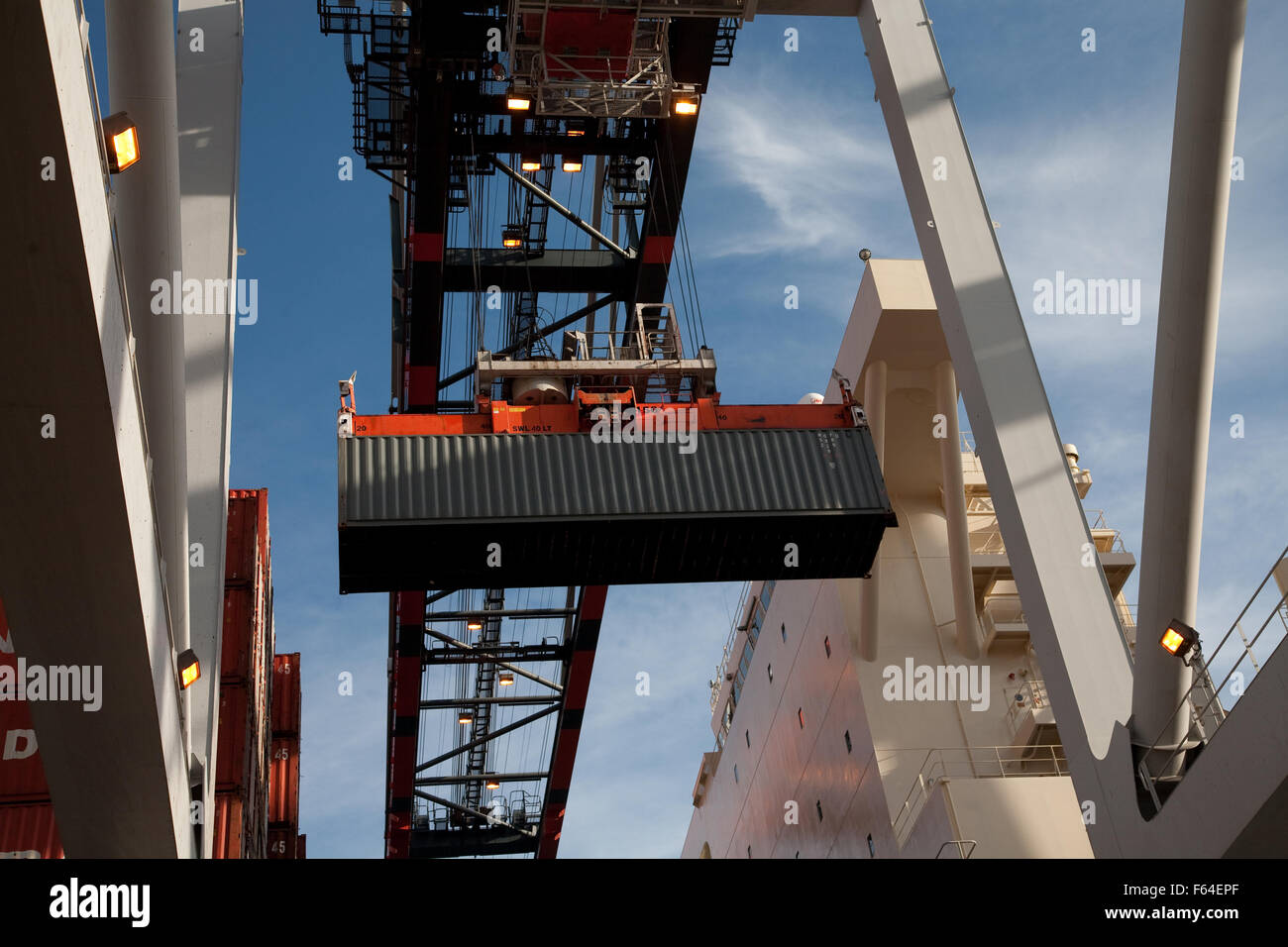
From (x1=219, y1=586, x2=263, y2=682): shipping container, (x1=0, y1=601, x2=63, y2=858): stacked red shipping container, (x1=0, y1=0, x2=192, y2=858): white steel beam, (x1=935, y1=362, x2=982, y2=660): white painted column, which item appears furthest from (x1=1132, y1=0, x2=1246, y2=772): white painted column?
(x1=219, y1=586, x2=263, y2=682): shipping container

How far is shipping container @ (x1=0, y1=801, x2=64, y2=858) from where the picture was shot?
50.3ft

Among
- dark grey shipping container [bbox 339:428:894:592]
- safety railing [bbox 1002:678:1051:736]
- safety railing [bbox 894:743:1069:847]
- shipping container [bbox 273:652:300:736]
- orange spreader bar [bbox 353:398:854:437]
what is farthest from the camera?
shipping container [bbox 273:652:300:736]

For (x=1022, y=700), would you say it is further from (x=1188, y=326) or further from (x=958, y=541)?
(x=1188, y=326)

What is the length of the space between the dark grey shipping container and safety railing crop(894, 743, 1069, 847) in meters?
4.75

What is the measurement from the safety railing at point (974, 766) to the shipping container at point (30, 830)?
11029mm

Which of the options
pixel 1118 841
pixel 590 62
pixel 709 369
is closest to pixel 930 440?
pixel 709 369

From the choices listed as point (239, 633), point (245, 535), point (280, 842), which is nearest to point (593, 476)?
point (239, 633)

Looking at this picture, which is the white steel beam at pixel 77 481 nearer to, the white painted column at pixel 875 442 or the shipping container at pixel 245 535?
the shipping container at pixel 245 535

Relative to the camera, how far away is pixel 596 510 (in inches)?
573

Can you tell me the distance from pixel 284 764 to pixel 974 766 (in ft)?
57.1

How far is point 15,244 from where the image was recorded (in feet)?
22.2

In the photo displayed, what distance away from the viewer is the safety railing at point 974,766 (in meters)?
18.2

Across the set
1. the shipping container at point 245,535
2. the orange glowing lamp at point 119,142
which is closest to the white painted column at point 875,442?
the shipping container at point 245,535

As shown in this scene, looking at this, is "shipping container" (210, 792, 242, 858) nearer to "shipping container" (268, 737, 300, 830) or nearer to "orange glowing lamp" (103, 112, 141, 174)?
"shipping container" (268, 737, 300, 830)
